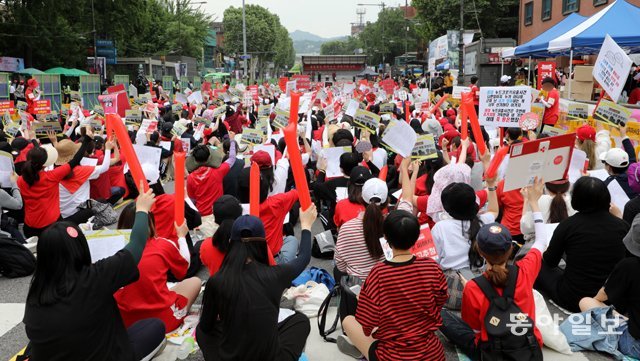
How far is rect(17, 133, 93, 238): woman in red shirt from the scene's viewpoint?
6.85m

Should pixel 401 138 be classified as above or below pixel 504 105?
below

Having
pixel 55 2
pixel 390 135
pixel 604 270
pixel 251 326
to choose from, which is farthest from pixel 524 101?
pixel 55 2

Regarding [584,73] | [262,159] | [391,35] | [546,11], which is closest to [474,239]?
[262,159]

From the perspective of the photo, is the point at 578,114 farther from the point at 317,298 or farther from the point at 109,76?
the point at 109,76

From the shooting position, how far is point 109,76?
138ft

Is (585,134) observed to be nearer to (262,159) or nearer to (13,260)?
(262,159)

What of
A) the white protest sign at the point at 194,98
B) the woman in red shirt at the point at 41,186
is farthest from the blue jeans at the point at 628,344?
the white protest sign at the point at 194,98

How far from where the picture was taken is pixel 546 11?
110ft

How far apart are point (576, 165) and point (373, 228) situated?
8.47ft

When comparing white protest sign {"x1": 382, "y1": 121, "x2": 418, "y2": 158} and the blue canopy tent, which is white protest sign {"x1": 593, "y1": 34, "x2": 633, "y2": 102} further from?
the blue canopy tent

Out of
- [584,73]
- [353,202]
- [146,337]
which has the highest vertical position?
[584,73]

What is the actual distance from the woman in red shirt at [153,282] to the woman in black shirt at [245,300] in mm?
888

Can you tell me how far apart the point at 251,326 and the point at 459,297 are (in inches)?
93.2

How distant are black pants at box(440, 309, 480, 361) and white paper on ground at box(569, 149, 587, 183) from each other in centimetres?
229
